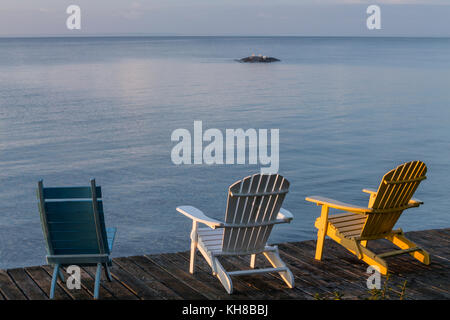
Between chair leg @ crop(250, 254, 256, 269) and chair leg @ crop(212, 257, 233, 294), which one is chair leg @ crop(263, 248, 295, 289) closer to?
chair leg @ crop(250, 254, 256, 269)

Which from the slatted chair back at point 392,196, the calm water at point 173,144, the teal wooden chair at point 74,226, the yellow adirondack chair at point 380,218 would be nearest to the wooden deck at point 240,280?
the yellow adirondack chair at point 380,218

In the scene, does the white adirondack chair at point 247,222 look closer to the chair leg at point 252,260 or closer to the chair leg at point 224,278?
the chair leg at point 224,278

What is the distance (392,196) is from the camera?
557 cm

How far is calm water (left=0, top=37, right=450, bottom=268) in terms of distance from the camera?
40.4 ft

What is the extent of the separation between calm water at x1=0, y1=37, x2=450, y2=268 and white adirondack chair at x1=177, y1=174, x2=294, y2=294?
17.9 feet

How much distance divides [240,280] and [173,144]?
15272 millimetres

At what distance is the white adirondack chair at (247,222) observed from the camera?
4977mm

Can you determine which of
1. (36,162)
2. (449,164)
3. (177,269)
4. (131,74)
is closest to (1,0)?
(131,74)

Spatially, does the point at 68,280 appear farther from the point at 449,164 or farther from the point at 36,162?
the point at 449,164

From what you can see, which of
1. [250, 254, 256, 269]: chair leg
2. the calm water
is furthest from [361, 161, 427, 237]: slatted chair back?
the calm water

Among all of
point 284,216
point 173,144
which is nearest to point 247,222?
point 284,216

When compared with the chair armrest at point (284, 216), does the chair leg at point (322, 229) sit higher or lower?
lower
